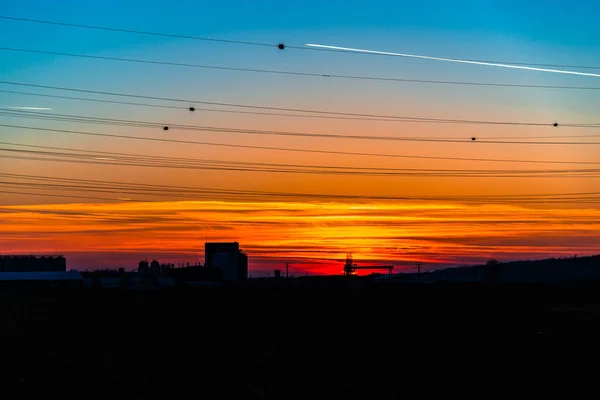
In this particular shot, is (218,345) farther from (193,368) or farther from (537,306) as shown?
(537,306)

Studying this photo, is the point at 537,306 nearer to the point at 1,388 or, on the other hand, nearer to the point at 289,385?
the point at 289,385

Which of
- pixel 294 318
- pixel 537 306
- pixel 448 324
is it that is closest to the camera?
pixel 448 324

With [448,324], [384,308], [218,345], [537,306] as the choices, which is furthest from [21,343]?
[537,306]

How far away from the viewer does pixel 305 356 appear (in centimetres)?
5916

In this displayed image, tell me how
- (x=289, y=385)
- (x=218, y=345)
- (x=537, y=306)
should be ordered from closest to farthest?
(x=289, y=385), (x=218, y=345), (x=537, y=306)

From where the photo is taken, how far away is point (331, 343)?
2685 inches

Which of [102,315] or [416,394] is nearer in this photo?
[416,394]

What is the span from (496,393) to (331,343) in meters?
26.4

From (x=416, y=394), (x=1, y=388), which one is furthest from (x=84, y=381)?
(x=416, y=394)

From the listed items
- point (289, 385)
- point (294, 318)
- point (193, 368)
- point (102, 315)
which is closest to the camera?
point (289, 385)

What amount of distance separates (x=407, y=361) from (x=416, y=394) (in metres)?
13.5

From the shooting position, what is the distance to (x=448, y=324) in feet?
289

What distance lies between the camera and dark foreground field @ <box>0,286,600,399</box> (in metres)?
44.3

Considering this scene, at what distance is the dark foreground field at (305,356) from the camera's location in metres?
44.3
